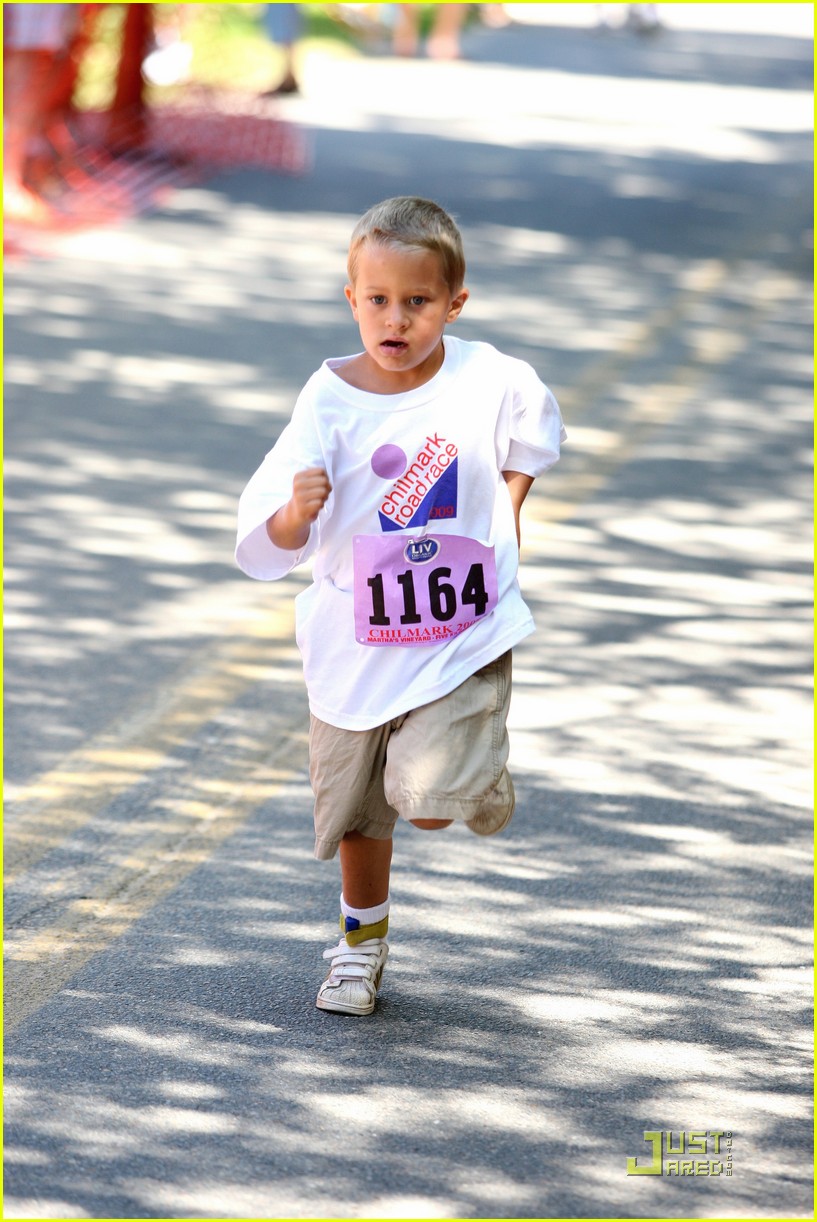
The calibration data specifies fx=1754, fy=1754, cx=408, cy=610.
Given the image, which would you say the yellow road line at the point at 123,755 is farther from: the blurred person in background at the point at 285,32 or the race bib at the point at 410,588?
the blurred person in background at the point at 285,32

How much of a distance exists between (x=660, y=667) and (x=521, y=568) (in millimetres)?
1092

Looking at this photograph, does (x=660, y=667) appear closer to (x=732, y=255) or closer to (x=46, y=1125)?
(x=46, y=1125)

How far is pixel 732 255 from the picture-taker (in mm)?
13961

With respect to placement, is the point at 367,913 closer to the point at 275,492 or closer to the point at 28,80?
the point at 275,492

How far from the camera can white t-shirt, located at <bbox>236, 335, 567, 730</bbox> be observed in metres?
3.44

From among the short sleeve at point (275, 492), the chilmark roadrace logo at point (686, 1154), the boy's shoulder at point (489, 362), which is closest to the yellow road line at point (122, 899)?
the short sleeve at point (275, 492)

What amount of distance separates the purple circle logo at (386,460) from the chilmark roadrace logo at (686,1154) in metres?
1.36

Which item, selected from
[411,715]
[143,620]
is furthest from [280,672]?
[411,715]

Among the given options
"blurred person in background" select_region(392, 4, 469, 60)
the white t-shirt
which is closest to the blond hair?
the white t-shirt

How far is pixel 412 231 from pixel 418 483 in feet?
1.59

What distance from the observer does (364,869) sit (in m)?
3.72

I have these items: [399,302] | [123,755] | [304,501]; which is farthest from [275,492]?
[123,755]

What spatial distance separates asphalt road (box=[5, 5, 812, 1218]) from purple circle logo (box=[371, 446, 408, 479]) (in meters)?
1.18

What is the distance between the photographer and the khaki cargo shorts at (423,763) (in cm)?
346
